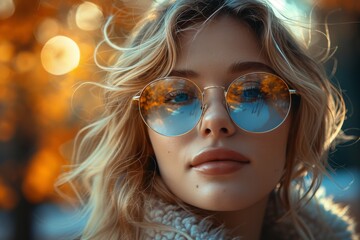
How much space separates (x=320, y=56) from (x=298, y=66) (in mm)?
408

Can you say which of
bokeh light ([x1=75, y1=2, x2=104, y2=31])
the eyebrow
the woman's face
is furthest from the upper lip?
bokeh light ([x1=75, y1=2, x2=104, y2=31])

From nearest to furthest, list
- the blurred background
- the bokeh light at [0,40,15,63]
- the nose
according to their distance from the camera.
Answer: the nose
the blurred background
the bokeh light at [0,40,15,63]

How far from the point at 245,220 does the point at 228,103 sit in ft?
1.47

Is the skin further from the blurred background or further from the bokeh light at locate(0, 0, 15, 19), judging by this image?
the bokeh light at locate(0, 0, 15, 19)

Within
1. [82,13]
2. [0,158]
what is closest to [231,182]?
[82,13]

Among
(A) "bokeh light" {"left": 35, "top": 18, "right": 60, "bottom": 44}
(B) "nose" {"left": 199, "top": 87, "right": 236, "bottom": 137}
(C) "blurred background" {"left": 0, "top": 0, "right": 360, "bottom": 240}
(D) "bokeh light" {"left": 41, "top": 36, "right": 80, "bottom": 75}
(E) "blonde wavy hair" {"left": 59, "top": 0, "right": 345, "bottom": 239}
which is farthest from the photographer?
(A) "bokeh light" {"left": 35, "top": 18, "right": 60, "bottom": 44}

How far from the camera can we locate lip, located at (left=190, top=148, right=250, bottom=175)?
1609 millimetres

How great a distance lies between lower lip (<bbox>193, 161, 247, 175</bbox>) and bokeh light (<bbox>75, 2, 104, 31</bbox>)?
1.49 m

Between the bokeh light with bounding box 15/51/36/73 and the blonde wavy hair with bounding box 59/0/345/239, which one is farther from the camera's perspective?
the bokeh light with bounding box 15/51/36/73

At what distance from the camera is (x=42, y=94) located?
4160mm

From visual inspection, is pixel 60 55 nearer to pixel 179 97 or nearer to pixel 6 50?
pixel 6 50

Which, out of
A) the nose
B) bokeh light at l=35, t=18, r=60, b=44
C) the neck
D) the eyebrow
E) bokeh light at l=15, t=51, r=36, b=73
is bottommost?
the neck

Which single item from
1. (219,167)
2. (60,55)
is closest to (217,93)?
(219,167)

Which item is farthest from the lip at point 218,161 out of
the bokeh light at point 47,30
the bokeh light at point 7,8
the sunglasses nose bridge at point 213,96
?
the bokeh light at point 7,8
